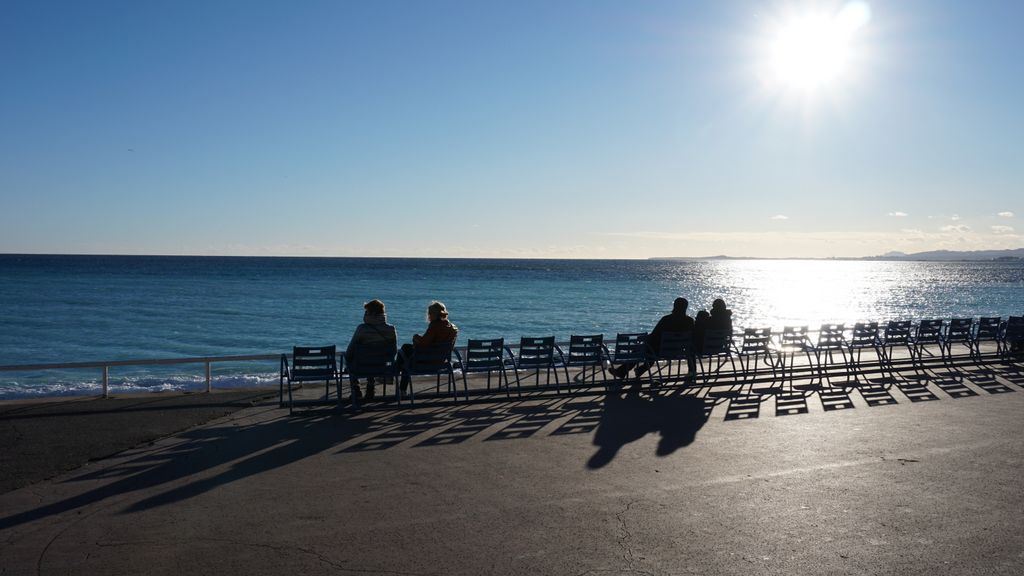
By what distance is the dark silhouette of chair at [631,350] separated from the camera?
12.1 m

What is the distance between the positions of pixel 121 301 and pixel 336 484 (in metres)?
56.0

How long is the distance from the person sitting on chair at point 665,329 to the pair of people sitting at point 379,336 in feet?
10.0

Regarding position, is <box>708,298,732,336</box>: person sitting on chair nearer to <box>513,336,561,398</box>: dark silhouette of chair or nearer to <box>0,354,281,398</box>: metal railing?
<box>513,336,561,398</box>: dark silhouette of chair

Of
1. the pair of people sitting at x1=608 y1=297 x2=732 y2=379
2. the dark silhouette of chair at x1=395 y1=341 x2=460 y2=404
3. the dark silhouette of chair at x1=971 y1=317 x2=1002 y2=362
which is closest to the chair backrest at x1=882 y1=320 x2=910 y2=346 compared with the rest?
the dark silhouette of chair at x1=971 y1=317 x2=1002 y2=362

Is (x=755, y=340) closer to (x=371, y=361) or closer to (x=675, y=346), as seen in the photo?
(x=675, y=346)

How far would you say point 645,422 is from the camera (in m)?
9.15

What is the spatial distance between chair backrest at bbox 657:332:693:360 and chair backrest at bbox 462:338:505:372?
2647 millimetres

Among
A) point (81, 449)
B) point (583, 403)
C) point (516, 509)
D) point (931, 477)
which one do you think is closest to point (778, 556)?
point (516, 509)

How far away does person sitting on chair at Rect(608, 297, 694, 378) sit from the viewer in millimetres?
12449

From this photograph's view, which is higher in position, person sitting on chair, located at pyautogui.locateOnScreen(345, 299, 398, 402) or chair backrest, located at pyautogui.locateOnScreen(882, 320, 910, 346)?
person sitting on chair, located at pyautogui.locateOnScreen(345, 299, 398, 402)

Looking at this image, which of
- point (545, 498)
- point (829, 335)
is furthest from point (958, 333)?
point (545, 498)

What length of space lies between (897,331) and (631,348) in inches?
220

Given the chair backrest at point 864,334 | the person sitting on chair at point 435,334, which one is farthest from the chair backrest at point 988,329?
the person sitting on chair at point 435,334

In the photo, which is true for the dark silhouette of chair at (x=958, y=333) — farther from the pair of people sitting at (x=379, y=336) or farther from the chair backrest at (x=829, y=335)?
the pair of people sitting at (x=379, y=336)
